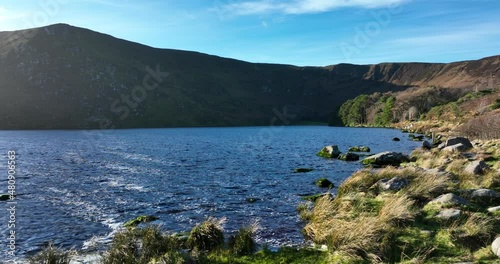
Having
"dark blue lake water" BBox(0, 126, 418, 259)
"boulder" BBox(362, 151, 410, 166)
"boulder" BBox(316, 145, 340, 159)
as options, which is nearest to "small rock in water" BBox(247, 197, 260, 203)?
"dark blue lake water" BBox(0, 126, 418, 259)

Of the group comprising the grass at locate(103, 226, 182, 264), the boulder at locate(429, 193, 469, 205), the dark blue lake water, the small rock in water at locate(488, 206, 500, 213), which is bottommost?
the dark blue lake water

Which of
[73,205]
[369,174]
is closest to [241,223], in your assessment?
[369,174]

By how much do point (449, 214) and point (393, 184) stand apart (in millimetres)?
8191

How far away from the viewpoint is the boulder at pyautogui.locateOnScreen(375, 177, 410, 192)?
84.2 ft

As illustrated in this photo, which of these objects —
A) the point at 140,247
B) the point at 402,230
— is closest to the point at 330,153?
the point at 402,230

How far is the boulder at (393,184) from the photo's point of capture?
84.2 feet

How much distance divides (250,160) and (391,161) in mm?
22420

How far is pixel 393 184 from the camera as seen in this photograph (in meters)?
26.1

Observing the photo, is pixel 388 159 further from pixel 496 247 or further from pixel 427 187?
pixel 496 247

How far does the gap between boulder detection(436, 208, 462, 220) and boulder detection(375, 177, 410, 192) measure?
6.94m

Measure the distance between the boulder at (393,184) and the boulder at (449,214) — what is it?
22.8 feet

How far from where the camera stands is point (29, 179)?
4178 cm

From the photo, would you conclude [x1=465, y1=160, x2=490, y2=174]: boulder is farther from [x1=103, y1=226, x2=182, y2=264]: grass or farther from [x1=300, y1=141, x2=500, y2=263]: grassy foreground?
[x1=103, y1=226, x2=182, y2=264]: grass

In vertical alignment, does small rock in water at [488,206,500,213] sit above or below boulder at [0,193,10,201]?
above
